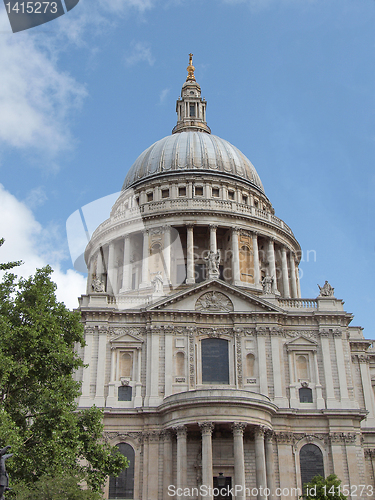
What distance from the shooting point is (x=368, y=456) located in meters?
47.3

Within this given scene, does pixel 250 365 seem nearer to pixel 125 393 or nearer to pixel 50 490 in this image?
pixel 125 393

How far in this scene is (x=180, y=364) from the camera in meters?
42.8

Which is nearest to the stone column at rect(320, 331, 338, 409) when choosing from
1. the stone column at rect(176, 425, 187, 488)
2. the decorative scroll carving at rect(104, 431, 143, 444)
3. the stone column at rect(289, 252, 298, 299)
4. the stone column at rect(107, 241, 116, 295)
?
the stone column at rect(176, 425, 187, 488)

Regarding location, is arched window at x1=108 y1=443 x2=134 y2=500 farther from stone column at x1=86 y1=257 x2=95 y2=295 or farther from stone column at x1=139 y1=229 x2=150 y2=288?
stone column at x1=86 y1=257 x2=95 y2=295

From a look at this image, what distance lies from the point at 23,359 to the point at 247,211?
3486 cm

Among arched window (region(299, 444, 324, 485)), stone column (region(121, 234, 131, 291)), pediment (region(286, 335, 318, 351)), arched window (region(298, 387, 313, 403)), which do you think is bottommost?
arched window (region(299, 444, 324, 485))

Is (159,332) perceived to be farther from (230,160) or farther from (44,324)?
(230,160)

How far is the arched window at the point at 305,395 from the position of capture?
42.5m

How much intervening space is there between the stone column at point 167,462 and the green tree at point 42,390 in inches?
379

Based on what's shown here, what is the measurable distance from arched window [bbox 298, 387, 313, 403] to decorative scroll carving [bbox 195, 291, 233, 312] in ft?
25.4

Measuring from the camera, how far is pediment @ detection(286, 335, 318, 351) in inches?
1729

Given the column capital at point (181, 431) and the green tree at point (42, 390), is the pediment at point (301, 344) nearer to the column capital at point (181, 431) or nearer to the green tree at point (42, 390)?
the column capital at point (181, 431)

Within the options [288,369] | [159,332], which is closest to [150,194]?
[159,332]

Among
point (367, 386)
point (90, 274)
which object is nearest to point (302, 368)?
point (367, 386)
